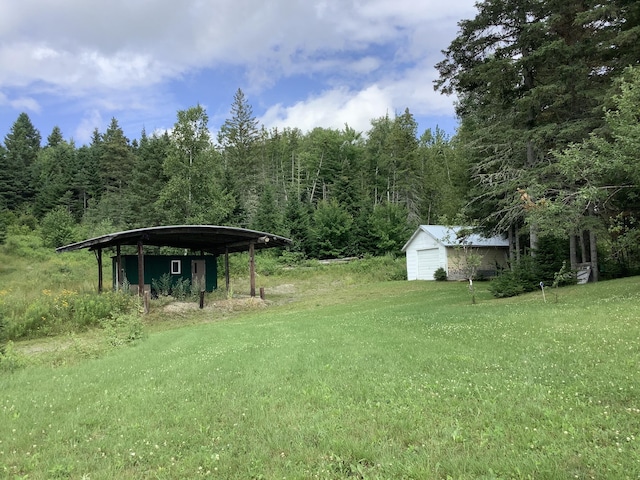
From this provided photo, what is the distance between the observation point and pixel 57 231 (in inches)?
1592

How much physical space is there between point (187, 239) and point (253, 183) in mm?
27150

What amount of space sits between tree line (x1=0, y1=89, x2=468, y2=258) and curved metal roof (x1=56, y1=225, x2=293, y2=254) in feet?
19.8

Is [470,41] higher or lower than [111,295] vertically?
higher

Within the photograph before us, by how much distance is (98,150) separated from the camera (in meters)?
59.8

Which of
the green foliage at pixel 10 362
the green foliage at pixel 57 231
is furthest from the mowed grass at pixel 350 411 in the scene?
the green foliage at pixel 57 231

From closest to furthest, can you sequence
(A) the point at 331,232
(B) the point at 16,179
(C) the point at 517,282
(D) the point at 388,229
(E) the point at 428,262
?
(C) the point at 517,282 → (E) the point at 428,262 → (A) the point at 331,232 → (D) the point at 388,229 → (B) the point at 16,179

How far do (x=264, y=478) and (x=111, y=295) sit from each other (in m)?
15.4

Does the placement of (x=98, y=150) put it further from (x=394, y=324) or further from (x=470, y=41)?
(x=394, y=324)

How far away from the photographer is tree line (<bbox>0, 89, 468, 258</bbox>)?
30.8 m

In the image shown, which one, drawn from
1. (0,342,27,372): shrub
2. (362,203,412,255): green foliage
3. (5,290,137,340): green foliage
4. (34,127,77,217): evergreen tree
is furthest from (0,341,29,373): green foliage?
(34,127,77,217): evergreen tree

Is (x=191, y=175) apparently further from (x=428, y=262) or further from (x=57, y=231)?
(x=57, y=231)

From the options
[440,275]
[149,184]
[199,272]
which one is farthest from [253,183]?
[440,275]

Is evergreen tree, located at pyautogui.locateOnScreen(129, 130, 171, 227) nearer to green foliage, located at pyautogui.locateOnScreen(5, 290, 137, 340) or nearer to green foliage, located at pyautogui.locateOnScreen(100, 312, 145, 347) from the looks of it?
green foliage, located at pyautogui.locateOnScreen(5, 290, 137, 340)

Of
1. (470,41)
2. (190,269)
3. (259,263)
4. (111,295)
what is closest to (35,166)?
(259,263)
